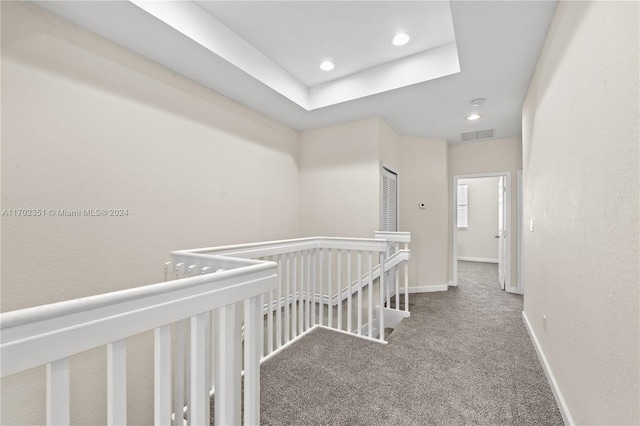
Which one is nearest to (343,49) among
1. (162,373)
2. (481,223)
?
(162,373)

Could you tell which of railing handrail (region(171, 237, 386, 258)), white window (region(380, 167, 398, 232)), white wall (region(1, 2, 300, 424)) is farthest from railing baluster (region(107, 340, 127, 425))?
white window (region(380, 167, 398, 232))

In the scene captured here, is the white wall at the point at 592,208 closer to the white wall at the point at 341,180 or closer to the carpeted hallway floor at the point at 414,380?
the carpeted hallway floor at the point at 414,380

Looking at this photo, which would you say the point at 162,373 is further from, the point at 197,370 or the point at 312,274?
the point at 312,274

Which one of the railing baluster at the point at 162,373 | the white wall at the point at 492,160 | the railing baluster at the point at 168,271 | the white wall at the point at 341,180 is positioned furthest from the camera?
Result: the white wall at the point at 492,160

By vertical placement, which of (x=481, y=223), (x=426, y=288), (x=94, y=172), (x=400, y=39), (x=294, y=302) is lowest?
(x=426, y=288)

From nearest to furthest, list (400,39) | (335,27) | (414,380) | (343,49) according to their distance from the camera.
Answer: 1. (414,380)
2. (335,27)
3. (400,39)
4. (343,49)

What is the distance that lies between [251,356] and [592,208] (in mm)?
1598

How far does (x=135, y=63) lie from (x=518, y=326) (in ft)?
14.5

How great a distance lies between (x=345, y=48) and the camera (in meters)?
2.59

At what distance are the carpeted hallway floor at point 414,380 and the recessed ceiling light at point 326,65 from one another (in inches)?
107

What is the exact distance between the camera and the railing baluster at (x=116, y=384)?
0.73m

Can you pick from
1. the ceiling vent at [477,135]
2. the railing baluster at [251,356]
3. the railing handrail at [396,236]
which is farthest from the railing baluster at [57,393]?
the ceiling vent at [477,135]

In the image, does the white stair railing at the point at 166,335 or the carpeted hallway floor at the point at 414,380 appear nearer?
the white stair railing at the point at 166,335

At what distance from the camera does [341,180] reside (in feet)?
12.6
